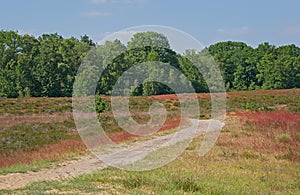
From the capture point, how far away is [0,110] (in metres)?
38.3

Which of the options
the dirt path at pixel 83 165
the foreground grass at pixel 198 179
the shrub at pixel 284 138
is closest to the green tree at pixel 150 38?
the dirt path at pixel 83 165

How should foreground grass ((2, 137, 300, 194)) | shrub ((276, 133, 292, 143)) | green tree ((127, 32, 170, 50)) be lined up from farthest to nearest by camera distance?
1. shrub ((276, 133, 292, 143))
2. green tree ((127, 32, 170, 50))
3. foreground grass ((2, 137, 300, 194))

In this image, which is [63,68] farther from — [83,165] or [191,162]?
[191,162]

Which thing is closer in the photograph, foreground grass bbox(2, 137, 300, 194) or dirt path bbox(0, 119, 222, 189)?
foreground grass bbox(2, 137, 300, 194)

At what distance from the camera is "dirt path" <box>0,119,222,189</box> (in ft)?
34.0

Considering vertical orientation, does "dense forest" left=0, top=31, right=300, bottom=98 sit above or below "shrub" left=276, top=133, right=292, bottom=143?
above

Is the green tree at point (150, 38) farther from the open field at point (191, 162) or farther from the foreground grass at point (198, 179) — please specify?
the foreground grass at point (198, 179)

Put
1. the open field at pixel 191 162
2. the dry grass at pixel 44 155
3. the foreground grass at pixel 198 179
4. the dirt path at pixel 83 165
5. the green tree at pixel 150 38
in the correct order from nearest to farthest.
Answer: the foreground grass at pixel 198 179
the open field at pixel 191 162
the dirt path at pixel 83 165
the dry grass at pixel 44 155
the green tree at pixel 150 38

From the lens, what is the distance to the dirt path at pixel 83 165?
34.0 feet

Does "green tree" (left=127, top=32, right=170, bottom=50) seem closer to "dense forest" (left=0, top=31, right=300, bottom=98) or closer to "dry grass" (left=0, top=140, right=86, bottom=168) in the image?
"dry grass" (left=0, top=140, right=86, bottom=168)

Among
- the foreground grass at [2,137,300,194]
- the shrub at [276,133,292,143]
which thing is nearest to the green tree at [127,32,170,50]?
the foreground grass at [2,137,300,194]

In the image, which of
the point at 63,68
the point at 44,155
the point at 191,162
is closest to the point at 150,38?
the point at 44,155

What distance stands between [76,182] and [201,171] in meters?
3.58

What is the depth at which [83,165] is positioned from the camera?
12773 mm
